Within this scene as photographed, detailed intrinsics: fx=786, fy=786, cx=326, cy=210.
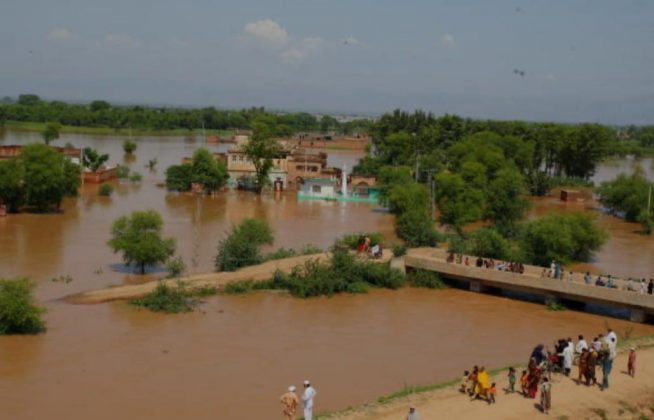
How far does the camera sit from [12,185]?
38.4 metres

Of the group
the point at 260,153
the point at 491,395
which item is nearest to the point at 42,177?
the point at 260,153

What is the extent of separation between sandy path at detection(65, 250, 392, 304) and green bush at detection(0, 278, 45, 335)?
10.9ft

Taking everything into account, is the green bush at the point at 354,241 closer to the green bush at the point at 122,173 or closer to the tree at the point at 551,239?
the tree at the point at 551,239

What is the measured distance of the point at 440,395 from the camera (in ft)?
47.0

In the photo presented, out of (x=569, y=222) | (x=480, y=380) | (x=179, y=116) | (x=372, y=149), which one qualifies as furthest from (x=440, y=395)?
(x=179, y=116)

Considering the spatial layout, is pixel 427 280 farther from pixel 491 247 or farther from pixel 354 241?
pixel 354 241

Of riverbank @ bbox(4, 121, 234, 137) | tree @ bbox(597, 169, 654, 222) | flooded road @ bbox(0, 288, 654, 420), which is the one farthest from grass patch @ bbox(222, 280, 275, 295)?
riverbank @ bbox(4, 121, 234, 137)

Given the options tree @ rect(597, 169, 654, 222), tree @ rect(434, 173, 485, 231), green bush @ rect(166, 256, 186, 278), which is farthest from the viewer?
tree @ rect(597, 169, 654, 222)

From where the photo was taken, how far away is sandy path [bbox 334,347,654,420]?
13273mm

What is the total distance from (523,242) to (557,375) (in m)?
13.1

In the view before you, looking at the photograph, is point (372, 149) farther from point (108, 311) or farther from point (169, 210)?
point (108, 311)

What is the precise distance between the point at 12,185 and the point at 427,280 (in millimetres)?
22880

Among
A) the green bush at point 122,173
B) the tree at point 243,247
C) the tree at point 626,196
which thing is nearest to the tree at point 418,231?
the tree at point 243,247

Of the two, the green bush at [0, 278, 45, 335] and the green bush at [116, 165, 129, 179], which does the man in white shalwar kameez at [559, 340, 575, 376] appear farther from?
the green bush at [116, 165, 129, 179]
